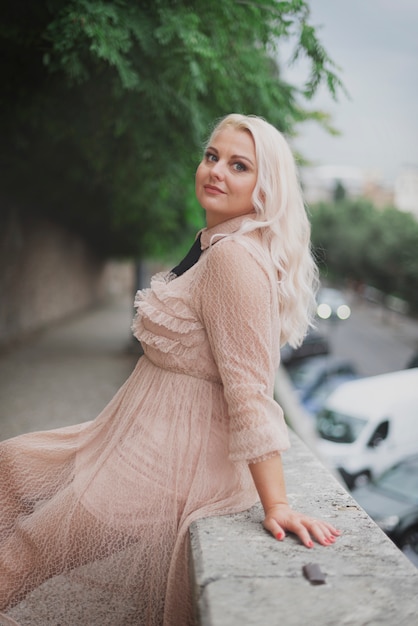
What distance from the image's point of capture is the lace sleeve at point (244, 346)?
1.85m

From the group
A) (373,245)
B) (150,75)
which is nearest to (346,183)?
(373,245)

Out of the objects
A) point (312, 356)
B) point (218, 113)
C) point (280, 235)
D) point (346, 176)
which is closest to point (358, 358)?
point (312, 356)

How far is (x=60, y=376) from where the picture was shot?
10.6 meters

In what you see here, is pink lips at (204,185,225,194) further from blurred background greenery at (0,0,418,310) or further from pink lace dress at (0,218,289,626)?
blurred background greenery at (0,0,418,310)

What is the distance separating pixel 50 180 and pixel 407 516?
7.84 metres

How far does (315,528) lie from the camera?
74.2 inches

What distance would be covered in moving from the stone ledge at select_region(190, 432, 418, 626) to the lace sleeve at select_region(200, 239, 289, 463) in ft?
0.79

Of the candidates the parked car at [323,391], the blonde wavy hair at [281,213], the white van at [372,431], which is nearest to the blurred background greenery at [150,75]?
the blonde wavy hair at [281,213]

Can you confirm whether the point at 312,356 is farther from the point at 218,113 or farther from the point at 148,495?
the point at 148,495

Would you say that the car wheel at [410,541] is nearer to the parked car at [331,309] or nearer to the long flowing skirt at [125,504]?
the parked car at [331,309]

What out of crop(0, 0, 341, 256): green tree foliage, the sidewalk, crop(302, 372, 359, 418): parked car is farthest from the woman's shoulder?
crop(302, 372, 359, 418): parked car

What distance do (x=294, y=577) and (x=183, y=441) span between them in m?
0.52

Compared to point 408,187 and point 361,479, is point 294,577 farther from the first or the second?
point 408,187

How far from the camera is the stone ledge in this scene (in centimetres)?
150
